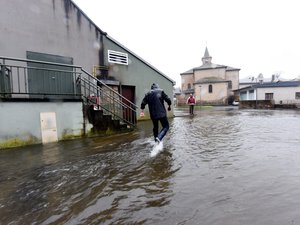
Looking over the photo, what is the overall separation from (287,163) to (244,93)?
44.1 m

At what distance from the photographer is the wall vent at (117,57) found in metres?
11.9

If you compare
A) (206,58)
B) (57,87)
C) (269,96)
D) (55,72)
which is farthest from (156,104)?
(206,58)

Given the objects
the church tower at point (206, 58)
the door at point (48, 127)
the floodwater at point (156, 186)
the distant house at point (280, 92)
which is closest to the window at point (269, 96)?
the distant house at point (280, 92)

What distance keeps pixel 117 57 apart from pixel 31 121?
681cm

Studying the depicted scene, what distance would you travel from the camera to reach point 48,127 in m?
6.98

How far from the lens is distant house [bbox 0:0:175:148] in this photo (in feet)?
21.5

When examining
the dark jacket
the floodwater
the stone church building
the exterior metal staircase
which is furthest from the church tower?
the floodwater

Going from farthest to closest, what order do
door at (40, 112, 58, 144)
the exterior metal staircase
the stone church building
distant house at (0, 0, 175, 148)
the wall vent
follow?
1. the stone church building
2. the wall vent
3. the exterior metal staircase
4. door at (40, 112, 58, 144)
5. distant house at (0, 0, 175, 148)

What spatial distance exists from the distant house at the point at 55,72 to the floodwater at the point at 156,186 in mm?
1563

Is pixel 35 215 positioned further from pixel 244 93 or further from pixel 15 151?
pixel 244 93

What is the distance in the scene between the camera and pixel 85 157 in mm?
5062

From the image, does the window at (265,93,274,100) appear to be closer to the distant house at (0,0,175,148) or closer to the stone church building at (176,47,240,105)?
the stone church building at (176,47,240,105)

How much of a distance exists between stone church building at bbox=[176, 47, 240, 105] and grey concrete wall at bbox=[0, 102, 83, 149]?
160ft

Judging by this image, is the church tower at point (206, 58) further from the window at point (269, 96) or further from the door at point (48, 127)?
the door at point (48, 127)
